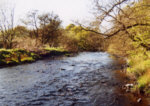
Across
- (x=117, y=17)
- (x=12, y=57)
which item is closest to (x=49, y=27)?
(x=12, y=57)

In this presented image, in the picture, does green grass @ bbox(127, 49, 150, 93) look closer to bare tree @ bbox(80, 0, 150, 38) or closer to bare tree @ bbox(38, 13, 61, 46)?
bare tree @ bbox(80, 0, 150, 38)

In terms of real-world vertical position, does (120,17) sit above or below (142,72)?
above

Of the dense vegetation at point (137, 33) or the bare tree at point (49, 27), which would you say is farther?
the bare tree at point (49, 27)

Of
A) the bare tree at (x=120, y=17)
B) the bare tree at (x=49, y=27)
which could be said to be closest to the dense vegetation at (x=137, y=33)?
the bare tree at (x=120, y=17)

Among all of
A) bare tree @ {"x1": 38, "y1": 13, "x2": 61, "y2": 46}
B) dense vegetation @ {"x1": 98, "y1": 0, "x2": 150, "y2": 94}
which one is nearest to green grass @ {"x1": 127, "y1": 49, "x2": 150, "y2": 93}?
dense vegetation @ {"x1": 98, "y1": 0, "x2": 150, "y2": 94}

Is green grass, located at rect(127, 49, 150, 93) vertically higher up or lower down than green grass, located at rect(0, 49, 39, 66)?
lower down

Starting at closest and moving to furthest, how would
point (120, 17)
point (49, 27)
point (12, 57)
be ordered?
point (120, 17) < point (12, 57) < point (49, 27)

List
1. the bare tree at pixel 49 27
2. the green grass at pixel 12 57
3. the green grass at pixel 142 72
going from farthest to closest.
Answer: the bare tree at pixel 49 27, the green grass at pixel 12 57, the green grass at pixel 142 72

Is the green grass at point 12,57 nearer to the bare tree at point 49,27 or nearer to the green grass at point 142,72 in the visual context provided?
the green grass at point 142,72

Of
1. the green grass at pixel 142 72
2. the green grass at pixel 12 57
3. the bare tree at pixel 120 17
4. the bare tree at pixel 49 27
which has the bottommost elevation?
the green grass at pixel 142 72

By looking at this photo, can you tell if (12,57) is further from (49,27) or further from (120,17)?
(49,27)

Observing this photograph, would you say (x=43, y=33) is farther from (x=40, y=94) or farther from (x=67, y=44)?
(x=40, y=94)

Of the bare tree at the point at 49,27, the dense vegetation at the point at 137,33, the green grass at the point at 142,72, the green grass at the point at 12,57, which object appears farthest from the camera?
the bare tree at the point at 49,27

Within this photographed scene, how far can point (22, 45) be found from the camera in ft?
89.6
